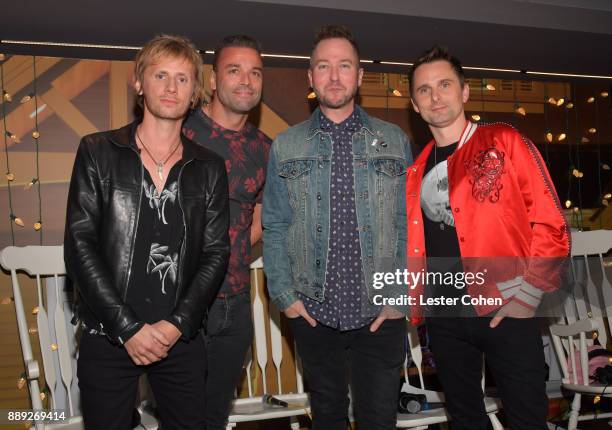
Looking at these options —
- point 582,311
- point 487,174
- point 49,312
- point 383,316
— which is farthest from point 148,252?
point 582,311

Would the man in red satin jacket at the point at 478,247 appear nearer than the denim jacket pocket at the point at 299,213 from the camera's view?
Yes

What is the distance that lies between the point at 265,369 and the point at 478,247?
5.76ft

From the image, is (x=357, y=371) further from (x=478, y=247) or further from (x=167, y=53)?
(x=167, y=53)

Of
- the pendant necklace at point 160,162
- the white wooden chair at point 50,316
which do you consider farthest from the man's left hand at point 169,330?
the white wooden chair at point 50,316

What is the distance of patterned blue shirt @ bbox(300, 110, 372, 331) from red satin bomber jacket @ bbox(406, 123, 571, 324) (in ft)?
1.33

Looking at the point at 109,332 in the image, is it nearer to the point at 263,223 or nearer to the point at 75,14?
the point at 263,223

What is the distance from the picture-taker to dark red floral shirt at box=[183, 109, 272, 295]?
2.60 m

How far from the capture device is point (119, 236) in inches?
79.7

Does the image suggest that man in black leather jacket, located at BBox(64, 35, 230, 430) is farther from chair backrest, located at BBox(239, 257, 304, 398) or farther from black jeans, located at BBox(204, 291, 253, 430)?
chair backrest, located at BBox(239, 257, 304, 398)

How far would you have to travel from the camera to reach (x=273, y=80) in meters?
3.80

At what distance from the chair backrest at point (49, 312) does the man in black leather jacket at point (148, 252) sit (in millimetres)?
1188

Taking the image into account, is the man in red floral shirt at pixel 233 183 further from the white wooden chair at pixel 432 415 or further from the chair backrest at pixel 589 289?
the chair backrest at pixel 589 289

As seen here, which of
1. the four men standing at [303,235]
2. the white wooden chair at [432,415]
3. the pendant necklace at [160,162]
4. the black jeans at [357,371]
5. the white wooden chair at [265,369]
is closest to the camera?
the four men standing at [303,235]

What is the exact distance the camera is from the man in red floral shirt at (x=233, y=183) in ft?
8.30
